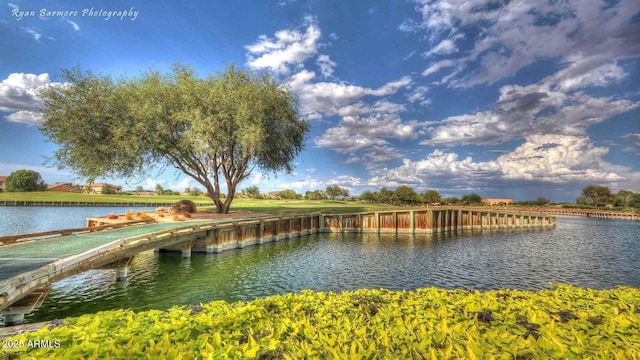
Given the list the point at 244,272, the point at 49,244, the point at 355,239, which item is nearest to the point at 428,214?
the point at 355,239

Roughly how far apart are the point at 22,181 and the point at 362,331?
157 m

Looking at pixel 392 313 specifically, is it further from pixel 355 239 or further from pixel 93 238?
pixel 355 239

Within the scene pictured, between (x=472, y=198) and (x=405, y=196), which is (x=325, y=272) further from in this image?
(x=472, y=198)

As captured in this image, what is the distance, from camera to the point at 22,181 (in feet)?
367

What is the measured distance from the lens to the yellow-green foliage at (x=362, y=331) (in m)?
3.62

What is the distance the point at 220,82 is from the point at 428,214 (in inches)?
1135

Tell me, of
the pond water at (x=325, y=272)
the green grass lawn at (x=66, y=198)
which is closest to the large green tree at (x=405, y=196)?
the green grass lawn at (x=66, y=198)

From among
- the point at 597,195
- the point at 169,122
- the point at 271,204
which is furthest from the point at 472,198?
the point at 169,122

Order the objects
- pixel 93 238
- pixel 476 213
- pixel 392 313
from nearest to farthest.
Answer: pixel 392 313 < pixel 93 238 < pixel 476 213

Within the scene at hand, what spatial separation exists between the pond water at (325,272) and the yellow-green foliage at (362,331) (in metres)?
7.68

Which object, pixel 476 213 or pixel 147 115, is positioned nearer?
pixel 147 115

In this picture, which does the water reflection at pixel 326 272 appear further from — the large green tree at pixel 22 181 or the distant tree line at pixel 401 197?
the large green tree at pixel 22 181

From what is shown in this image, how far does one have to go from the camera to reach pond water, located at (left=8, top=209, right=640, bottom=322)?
12438 mm

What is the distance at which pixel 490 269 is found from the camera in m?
18.7
